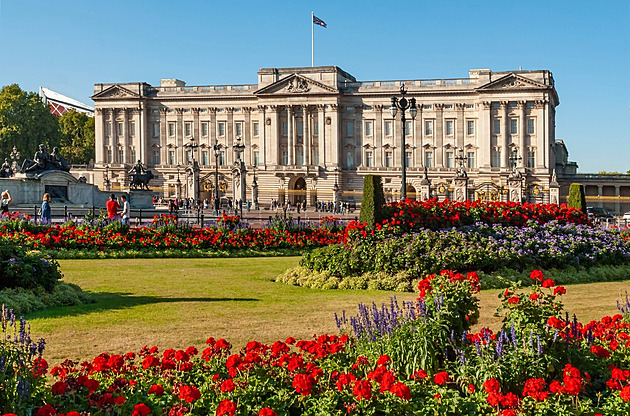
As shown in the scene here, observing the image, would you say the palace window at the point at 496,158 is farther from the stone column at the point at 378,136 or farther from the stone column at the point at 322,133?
the stone column at the point at 322,133

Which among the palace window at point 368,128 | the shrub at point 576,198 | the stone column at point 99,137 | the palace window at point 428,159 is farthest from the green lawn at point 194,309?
the stone column at point 99,137

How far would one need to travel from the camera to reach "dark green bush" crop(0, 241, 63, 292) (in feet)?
38.7

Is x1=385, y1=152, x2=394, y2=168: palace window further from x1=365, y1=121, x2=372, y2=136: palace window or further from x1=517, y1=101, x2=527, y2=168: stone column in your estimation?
x1=517, y1=101, x2=527, y2=168: stone column

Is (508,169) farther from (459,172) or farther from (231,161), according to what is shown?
(231,161)

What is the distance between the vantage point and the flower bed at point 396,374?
18.0ft

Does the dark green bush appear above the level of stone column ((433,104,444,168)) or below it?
below

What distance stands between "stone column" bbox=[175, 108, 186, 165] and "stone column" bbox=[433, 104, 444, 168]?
31.7 m

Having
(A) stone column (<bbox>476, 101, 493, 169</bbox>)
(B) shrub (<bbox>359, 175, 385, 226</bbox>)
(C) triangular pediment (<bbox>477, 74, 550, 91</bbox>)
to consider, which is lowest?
(B) shrub (<bbox>359, 175, 385, 226</bbox>)

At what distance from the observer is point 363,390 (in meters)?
5.32

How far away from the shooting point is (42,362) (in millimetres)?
5934

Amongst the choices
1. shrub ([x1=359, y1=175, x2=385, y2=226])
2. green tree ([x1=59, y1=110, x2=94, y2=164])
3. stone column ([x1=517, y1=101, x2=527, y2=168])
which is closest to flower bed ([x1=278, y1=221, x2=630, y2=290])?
shrub ([x1=359, y1=175, x2=385, y2=226])

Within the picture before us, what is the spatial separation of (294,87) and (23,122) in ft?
110

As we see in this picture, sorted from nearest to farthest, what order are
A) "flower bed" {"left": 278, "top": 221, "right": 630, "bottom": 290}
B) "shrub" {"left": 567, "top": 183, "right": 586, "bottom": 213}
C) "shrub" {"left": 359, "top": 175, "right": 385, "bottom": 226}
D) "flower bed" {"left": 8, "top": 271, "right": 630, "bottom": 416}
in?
"flower bed" {"left": 8, "top": 271, "right": 630, "bottom": 416} → "flower bed" {"left": 278, "top": 221, "right": 630, "bottom": 290} → "shrub" {"left": 359, "top": 175, "right": 385, "bottom": 226} → "shrub" {"left": 567, "top": 183, "right": 586, "bottom": 213}

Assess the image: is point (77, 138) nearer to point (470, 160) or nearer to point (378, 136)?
point (378, 136)
